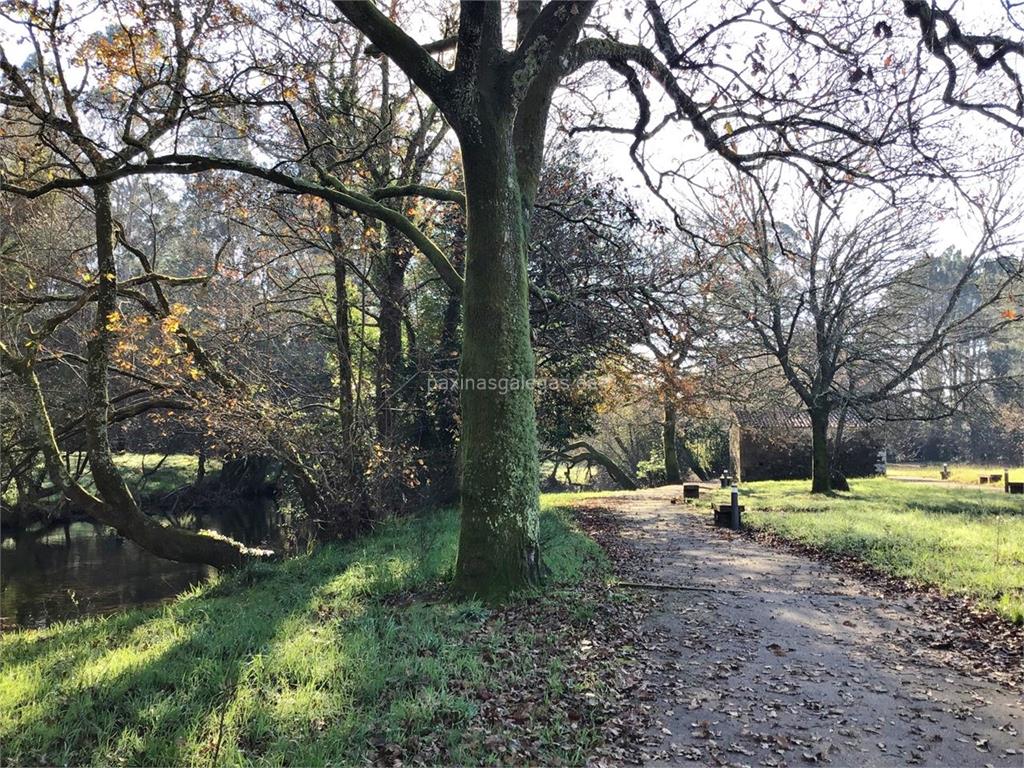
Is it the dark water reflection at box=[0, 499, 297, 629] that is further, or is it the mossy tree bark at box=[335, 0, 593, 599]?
the dark water reflection at box=[0, 499, 297, 629]

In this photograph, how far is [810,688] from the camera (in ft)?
16.9

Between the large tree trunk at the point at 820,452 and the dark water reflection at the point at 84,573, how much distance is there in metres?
15.7

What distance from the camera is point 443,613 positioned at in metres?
6.45

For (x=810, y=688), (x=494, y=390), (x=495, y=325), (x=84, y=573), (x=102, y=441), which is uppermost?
(x=495, y=325)

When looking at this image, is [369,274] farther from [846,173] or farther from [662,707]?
[662,707]

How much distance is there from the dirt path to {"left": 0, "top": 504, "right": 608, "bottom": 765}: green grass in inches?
34.8

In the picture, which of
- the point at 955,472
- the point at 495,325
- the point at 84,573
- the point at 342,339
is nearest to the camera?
the point at 495,325

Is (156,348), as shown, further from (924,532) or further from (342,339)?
(924,532)

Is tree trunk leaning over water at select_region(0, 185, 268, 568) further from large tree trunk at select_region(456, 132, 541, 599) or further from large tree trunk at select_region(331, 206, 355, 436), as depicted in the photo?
large tree trunk at select_region(456, 132, 541, 599)

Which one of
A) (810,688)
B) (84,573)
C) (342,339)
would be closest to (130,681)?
(810,688)

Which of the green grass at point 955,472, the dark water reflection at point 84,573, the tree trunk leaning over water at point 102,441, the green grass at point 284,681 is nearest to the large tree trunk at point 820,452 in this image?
the green grass at point 955,472

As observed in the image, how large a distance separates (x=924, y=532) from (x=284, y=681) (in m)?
10.9

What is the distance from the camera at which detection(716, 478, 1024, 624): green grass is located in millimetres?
7859

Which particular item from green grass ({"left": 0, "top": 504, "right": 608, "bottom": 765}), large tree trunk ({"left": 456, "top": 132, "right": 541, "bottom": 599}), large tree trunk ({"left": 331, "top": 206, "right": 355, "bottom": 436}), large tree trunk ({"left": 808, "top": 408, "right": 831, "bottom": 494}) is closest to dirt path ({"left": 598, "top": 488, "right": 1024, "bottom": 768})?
green grass ({"left": 0, "top": 504, "right": 608, "bottom": 765})
